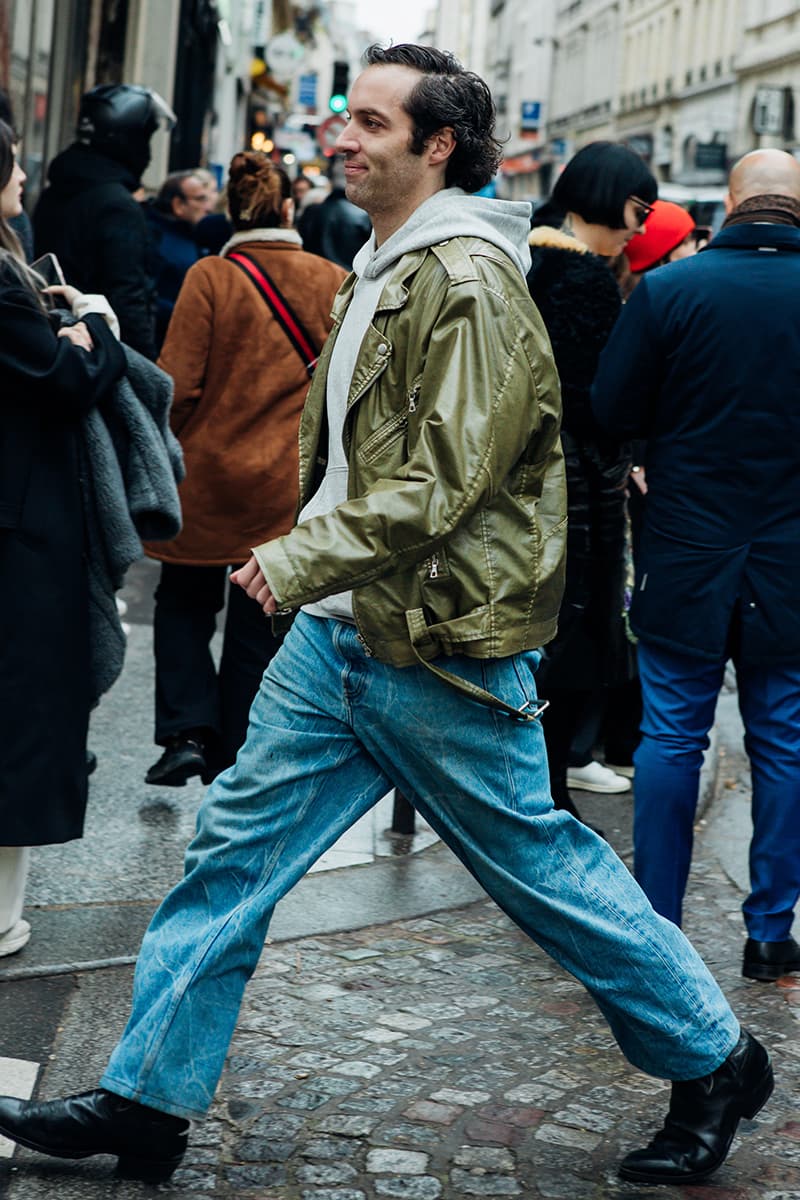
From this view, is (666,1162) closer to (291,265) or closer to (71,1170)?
(71,1170)

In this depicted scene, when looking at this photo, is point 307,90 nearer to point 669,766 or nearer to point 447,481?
point 669,766

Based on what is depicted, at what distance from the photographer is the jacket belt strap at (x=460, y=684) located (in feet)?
9.48

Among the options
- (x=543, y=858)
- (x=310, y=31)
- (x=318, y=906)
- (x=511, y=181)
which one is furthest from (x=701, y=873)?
(x=511, y=181)

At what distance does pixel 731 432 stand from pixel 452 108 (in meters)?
1.47

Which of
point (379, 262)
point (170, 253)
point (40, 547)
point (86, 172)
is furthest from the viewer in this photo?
point (170, 253)

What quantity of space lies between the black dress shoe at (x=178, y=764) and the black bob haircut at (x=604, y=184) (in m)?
2.07

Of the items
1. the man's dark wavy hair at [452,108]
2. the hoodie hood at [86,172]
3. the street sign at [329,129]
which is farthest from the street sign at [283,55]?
the man's dark wavy hair at [452,108]

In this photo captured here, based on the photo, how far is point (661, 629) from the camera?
4.26 metres

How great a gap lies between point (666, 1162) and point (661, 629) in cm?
144

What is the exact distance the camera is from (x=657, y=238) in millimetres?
5820

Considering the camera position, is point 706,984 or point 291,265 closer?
point 706,984

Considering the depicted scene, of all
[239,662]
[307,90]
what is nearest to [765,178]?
[239,662]

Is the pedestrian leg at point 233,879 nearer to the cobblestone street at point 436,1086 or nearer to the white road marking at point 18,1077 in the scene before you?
the cobblestone street at point 436,1086

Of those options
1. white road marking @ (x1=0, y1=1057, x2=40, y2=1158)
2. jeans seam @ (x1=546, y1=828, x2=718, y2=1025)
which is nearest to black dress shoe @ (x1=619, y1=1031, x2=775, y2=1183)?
jeans seam @ (x1=546, y1=828, x2=718, y2=1025)
